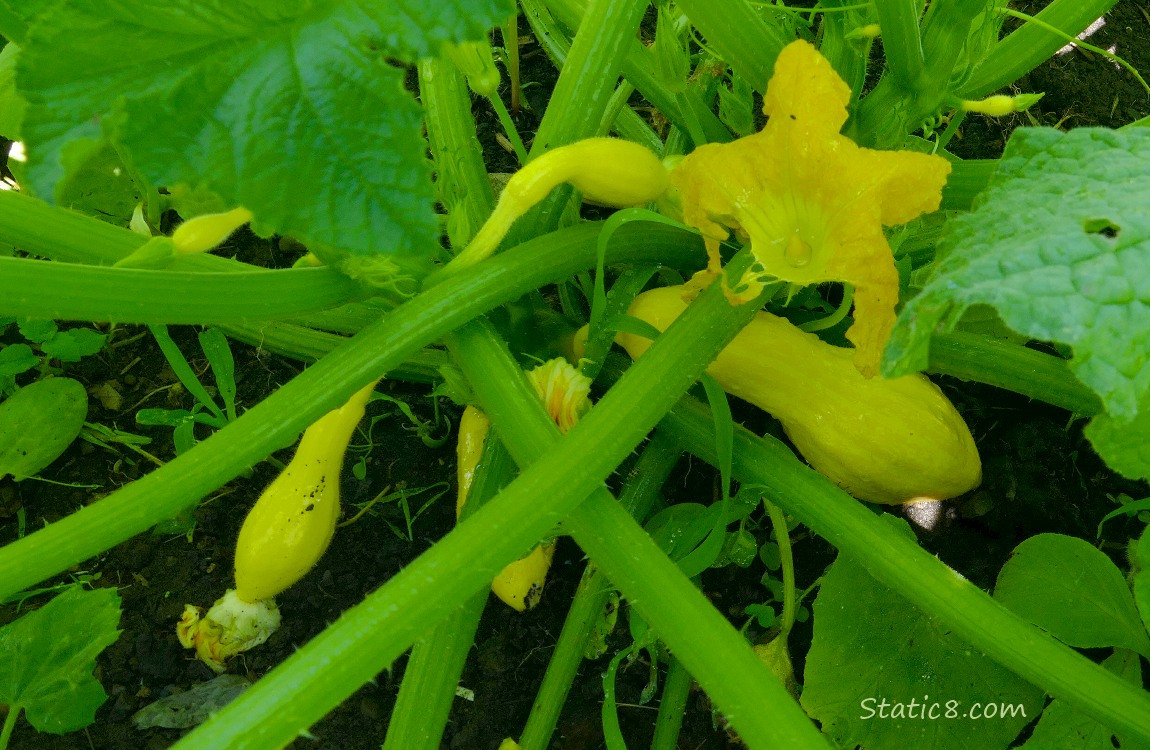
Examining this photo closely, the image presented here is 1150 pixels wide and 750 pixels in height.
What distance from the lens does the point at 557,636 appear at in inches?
73.9

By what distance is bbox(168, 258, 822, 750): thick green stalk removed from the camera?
94cm

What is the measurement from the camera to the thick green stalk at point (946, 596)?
121 cm

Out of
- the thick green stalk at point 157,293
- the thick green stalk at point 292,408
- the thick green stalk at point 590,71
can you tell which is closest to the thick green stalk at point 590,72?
the thick green stalk at point 590,71

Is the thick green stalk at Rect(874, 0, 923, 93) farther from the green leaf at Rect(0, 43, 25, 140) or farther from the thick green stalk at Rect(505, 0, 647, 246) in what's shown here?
the green leaf at Rect(0, 43, 25, 140)

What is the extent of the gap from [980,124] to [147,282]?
1.91m

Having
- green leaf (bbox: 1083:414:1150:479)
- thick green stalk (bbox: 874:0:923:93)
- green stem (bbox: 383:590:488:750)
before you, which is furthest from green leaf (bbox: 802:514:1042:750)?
thick green stalk (bbox: 874:0:923:93)

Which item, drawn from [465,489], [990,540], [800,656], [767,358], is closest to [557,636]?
[465,489]

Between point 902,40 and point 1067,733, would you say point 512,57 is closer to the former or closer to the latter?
point 902,40

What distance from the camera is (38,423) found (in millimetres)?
1942

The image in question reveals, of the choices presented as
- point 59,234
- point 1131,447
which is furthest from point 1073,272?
point 59,234

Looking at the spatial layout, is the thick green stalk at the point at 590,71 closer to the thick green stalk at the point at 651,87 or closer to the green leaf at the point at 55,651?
the thick green stalk at the point at 651,87

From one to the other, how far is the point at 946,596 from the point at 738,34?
81 cm

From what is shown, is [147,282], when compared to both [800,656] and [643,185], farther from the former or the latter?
[800,656]

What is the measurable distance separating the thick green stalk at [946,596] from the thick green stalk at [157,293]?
2.24 ft
